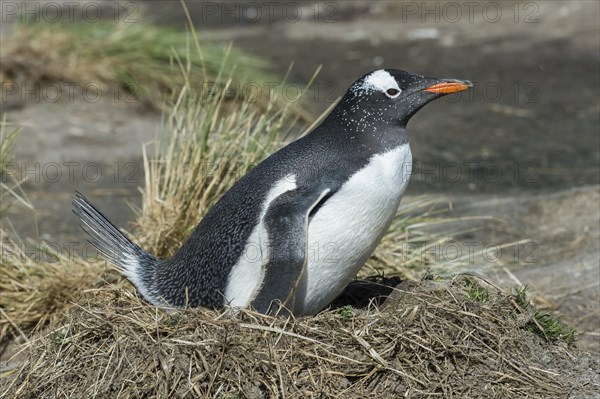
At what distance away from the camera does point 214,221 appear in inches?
156

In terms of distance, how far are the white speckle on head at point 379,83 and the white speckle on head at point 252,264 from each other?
47 cm

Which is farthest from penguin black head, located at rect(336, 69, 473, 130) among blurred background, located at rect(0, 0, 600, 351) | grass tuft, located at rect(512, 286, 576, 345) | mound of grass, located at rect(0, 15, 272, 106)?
mound of grass, located at rect(0, 15, 272, 106)

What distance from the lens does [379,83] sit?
3.93m

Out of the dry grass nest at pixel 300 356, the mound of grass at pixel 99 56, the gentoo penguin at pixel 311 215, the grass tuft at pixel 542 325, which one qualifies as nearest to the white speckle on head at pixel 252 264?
the gentoo penguin at pixel 311 215

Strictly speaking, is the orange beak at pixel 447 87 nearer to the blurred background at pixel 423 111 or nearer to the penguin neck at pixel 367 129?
the penguin neck at pixel 367 129

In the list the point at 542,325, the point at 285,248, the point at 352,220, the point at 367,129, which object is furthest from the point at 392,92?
the point at 542,325

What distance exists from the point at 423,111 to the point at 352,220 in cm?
566

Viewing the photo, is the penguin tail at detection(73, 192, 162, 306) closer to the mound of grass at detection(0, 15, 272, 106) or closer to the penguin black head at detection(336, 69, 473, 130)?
the penguin black head at detection(336, 69, 473, 130)

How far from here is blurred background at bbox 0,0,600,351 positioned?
242 inches

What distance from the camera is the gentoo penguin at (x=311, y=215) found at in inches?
145

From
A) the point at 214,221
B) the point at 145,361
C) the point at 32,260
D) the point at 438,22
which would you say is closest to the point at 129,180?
the point at 32,260

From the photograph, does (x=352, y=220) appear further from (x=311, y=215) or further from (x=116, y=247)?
(x=116, y=247)

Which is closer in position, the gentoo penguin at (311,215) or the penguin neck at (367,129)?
the gentoo penguin at (311,215)

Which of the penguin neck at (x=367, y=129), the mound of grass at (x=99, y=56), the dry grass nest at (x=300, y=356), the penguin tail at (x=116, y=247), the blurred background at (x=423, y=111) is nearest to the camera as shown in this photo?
the dry grass nest at (x=300, y=356)
